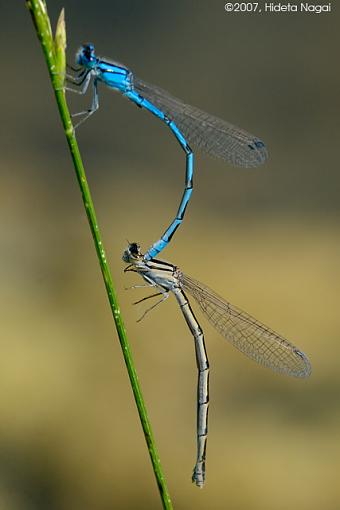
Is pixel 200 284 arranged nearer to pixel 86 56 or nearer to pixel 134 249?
pixel 134 249

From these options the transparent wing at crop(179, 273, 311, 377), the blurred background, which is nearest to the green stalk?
the transparent wing at crop(179, 273, 311, 377)

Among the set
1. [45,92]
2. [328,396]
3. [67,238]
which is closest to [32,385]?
[67,238]

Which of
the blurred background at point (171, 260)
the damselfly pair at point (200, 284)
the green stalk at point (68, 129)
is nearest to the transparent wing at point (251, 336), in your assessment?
the damselfly pair at point (200, 284)

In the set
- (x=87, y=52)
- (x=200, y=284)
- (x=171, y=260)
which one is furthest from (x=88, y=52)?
(x=171, y=260)

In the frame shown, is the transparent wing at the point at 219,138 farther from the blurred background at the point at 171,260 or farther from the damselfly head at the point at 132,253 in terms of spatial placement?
the blurred background at the point at 171,260

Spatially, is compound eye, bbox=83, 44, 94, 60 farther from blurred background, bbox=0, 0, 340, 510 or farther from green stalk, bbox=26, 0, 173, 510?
blurred background, bbox=0, 0, 340, 510

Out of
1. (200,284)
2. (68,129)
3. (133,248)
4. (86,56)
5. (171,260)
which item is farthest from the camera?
(171,260)
